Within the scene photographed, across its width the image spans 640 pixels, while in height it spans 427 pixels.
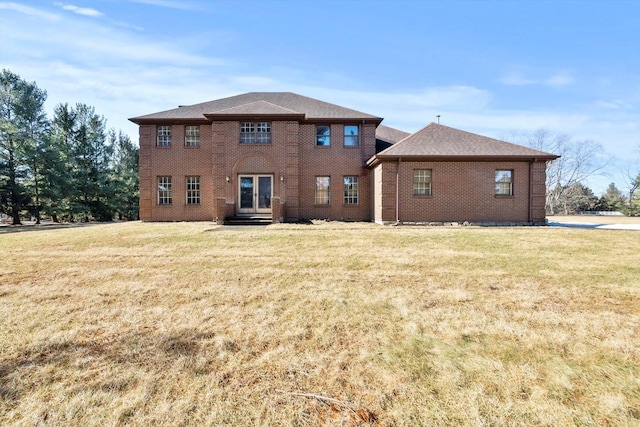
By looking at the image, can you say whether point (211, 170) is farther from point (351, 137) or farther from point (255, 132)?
point (351, 137)

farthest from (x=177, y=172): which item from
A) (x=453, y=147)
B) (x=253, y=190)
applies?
(x=453, y=147)

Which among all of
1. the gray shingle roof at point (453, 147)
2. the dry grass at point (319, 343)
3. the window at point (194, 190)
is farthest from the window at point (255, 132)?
the dry grass at point (319, 343)

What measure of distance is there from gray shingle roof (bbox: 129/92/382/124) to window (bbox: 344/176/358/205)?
10.9ft

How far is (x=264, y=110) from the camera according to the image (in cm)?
1639

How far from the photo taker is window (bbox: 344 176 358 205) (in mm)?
17844

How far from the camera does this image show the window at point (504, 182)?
599 inches

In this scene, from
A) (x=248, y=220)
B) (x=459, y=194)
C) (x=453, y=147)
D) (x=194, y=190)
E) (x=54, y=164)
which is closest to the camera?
(x=248, y=220)

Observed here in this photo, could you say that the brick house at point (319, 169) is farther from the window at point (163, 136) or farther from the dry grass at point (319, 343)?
the dry grass at point (319, 343)

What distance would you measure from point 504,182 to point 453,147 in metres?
3.03

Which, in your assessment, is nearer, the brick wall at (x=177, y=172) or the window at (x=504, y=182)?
the window at (x=504, y=182)

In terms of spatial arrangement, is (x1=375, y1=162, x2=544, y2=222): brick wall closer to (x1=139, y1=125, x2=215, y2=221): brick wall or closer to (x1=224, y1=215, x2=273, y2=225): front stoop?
(x1=224, y1=215, x2=273, y2=225): front stoop

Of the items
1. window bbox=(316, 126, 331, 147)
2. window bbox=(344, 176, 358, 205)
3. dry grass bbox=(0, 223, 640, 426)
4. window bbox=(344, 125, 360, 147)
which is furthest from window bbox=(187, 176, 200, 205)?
dry grass bbox=(0, 223, 640, 426)

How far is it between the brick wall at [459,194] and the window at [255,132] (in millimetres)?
6333

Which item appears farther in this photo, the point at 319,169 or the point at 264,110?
the point at 319,169
